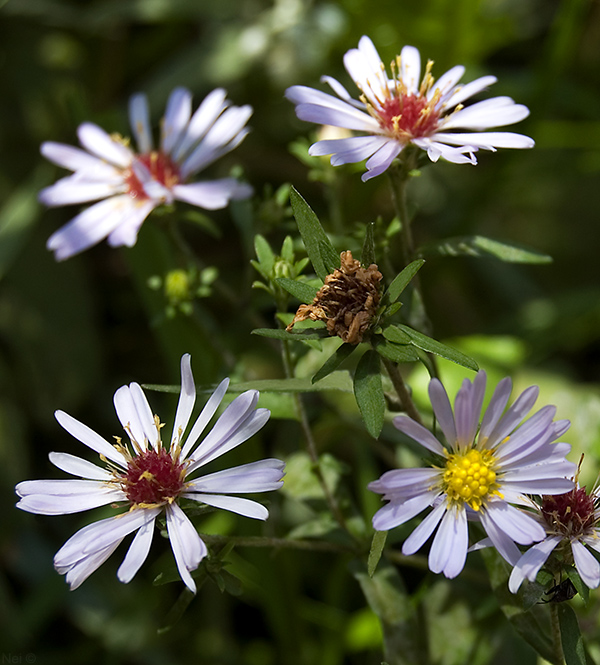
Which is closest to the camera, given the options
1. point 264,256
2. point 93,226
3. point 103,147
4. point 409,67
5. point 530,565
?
point 530,565

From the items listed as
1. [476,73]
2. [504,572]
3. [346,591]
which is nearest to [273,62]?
[476,73]

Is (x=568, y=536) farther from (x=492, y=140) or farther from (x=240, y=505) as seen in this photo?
(x=492, y=140)

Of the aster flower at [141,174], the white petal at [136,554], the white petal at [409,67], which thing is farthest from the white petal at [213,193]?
the white petal at [136,554]

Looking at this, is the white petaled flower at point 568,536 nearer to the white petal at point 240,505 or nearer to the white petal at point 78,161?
the white petal at point 240,505

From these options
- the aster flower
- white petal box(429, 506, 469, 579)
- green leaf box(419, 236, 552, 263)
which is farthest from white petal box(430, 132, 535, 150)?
white petal box(429, 506, 469, 579)

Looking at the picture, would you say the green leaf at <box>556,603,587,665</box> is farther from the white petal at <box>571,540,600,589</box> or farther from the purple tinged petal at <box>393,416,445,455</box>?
the purple tinged petal at <box>393,416,445,455</box>

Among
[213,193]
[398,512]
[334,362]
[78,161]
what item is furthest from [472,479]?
[78,161]

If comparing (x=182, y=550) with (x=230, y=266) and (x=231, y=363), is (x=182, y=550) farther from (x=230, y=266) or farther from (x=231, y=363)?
(x=230, y=266)

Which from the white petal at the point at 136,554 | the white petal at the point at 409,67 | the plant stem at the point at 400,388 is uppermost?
the white petal at the point at 409,67
